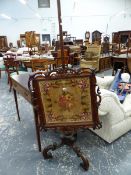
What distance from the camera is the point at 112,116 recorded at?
6.20ft

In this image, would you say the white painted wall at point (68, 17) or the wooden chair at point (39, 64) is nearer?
the wooden chair at point (39, 64)

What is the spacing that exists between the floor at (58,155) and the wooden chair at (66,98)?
0.63 ft

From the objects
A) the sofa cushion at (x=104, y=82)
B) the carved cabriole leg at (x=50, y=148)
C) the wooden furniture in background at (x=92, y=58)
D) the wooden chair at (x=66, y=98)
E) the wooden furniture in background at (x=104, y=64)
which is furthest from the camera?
the wooden furniture in background at (x=104, y=64)

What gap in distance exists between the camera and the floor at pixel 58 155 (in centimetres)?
172

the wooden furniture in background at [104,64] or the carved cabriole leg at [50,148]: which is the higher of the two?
the wooden furniture in background at [104,64]

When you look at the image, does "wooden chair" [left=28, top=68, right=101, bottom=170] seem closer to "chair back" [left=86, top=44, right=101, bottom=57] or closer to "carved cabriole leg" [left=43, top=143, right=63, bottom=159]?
"carved cabriole leg" [left=43, top=143, right=63, bottom=159]

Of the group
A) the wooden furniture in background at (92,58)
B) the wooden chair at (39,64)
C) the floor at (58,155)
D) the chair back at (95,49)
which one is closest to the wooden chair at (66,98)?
the floor at (58,155)

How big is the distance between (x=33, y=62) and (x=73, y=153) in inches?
98.7

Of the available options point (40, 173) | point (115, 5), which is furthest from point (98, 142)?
point (115, 5)

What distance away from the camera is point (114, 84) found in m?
2.56

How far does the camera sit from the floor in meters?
1.72

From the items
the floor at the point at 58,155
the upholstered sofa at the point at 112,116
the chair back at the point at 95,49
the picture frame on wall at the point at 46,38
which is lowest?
the floor at the point at 58,155

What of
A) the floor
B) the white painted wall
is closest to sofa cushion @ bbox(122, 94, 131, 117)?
the floor

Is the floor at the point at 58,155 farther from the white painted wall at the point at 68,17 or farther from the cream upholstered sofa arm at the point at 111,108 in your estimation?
the white painted wall at the point at 68,17
